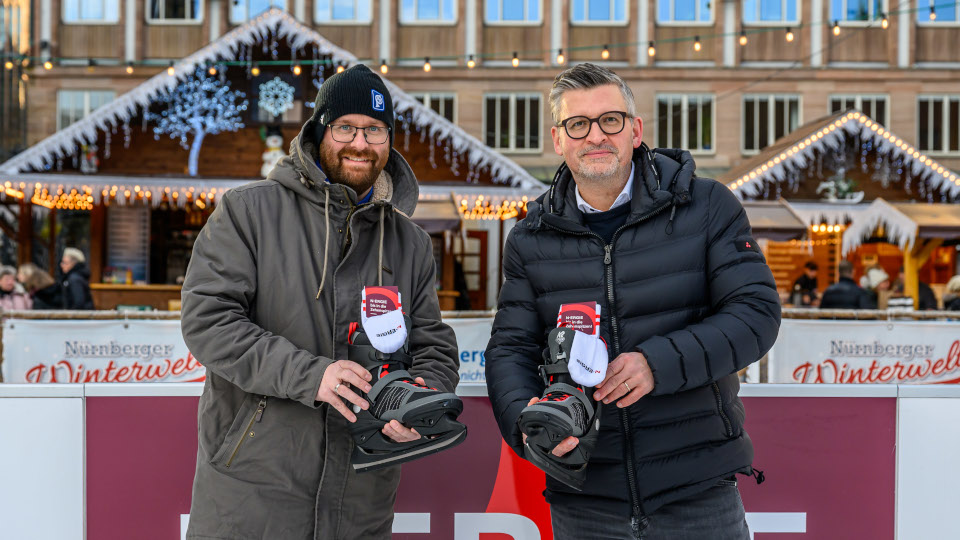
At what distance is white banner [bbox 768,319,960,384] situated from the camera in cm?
762

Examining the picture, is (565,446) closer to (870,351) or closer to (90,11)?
(870,351)

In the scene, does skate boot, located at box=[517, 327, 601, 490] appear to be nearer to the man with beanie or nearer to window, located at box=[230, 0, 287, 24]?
the man with beanie

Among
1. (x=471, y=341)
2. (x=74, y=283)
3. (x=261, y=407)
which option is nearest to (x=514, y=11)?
(x=74, y=283)

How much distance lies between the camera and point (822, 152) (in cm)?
A: 1480

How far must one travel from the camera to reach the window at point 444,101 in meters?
22.7

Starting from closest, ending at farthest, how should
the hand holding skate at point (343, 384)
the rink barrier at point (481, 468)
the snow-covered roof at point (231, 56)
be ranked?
the hand holding skate at point (343, 384) < the rink barrier at point (481, 468) < the snow-covered roof at point (231, 56)

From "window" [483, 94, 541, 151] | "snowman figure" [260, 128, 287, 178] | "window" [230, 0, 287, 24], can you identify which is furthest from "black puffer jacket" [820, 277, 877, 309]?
"window" [230, 0, 287, 24]

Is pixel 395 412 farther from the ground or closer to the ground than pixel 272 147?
closer to the ground

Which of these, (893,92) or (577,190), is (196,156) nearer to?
(577,190)

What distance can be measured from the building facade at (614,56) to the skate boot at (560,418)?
20.6 metres

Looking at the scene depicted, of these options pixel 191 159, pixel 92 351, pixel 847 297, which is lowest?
pixel 92 351

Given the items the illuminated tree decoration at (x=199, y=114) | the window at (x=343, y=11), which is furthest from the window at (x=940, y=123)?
the illuminated tree decoration at (x=199, y=114)

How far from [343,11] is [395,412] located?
72.9 feet

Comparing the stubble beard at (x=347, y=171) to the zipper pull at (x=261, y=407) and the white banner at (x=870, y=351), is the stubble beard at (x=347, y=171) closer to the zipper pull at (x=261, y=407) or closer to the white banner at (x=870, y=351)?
the zipper pull at (x=261, y=407)
